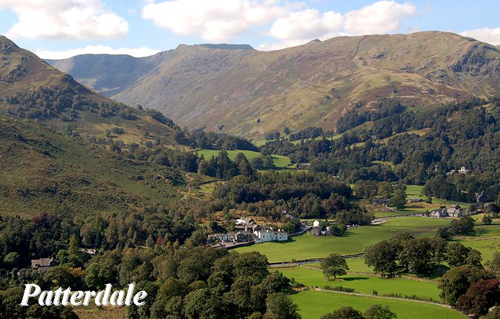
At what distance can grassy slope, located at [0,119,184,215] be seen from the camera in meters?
111

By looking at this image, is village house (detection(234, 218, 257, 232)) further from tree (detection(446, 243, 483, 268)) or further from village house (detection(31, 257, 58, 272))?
tree (detection(446, 243, 483, 268))

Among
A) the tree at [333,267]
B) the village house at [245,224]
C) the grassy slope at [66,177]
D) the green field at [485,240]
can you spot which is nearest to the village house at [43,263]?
the grassy slope at [66,177]

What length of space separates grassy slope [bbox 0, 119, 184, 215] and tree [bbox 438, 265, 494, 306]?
238 feet

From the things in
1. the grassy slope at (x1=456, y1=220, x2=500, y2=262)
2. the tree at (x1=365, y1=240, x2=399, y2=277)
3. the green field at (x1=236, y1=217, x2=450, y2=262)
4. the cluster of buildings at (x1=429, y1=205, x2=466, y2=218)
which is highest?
the tree at (x1=365, y1=240, x2=399, y2=277)

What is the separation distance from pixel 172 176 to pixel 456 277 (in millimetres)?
99964

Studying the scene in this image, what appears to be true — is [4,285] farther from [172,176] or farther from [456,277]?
[172,176]

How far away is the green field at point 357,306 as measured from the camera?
53125mm

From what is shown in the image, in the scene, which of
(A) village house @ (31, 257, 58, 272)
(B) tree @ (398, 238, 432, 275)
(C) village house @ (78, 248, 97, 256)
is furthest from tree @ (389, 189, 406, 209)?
(A) village house @ (31, 257, 58, 272)

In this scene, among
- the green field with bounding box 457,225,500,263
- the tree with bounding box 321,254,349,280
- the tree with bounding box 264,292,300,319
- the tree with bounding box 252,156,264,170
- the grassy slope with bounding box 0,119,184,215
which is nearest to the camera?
the tree with bounding box 264,292,300,319

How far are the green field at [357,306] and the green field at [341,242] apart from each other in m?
22.9

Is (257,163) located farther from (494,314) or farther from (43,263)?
(494,314)

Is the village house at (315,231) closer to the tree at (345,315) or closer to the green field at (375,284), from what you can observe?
the green field at (375,284)

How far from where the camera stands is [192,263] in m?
67.2

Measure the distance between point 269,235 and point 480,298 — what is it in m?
50.6
